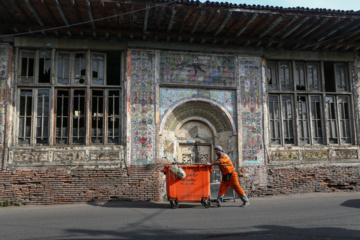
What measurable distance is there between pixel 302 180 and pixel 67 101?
8780mm

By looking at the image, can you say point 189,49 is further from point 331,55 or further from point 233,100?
point 331,55

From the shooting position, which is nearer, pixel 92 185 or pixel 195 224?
pixel 195 224

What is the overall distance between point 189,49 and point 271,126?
4.19m

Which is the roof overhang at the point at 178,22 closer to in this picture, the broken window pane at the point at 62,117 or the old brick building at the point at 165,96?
the old brick building at the point at 165,96

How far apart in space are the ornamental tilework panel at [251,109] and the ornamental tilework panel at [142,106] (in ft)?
10.8

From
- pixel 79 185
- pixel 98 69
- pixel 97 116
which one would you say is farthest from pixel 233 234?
pixel 98 69

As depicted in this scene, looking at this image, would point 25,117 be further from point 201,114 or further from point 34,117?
point 201,114

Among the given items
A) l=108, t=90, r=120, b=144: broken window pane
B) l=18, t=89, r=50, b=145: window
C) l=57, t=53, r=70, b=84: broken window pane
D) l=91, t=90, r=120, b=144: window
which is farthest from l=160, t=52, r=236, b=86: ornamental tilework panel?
l=18, t=89, r=50, b=145: window

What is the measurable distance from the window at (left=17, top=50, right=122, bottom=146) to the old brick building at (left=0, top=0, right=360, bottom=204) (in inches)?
1.4

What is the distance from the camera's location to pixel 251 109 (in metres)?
12.4

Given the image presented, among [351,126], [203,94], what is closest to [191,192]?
[203,94]

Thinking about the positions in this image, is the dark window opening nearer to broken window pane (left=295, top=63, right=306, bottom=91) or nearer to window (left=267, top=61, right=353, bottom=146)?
window (left=267, top=61, right=353, bottom=146)

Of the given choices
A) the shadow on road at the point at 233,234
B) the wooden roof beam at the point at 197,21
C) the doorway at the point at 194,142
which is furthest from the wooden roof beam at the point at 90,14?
the shadow on road at the point at 233,234

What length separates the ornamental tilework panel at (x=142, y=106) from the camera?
37.2ft
